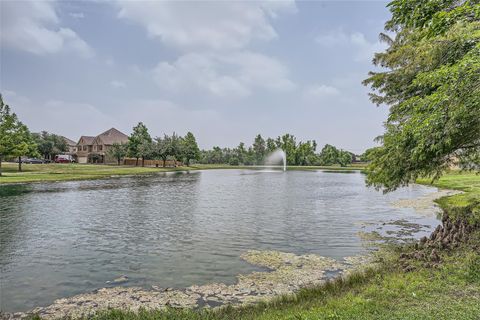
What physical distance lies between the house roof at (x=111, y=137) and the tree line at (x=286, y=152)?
2959 cm

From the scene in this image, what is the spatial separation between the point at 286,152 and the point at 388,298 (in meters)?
125

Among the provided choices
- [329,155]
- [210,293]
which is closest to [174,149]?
[329,155]

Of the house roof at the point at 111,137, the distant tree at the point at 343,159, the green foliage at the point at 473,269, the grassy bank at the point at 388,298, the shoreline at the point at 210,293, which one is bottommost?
the shoreline at the point at 210,293

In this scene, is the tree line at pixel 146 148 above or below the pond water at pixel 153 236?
above

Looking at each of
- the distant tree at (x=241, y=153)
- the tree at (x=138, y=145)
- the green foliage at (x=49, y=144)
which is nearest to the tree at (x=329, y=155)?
the distant tree at (x=241, y=153)

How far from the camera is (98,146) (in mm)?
107500

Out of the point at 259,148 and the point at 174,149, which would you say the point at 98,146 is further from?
the point at 259,148

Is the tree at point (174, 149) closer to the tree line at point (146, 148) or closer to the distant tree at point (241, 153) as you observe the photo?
the tree line at point (146, 148)

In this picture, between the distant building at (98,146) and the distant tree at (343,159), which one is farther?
the distant tree at (343,159)

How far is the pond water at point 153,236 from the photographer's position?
35.8 feet

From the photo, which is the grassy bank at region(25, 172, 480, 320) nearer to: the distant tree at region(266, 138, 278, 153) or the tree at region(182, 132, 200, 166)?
the tree at region(182, 132, 200, 166)

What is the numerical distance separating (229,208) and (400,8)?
786 inches

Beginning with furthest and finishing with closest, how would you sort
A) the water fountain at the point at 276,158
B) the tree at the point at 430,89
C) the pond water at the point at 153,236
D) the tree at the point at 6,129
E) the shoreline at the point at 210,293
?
the water fountain at the point at 276,158 < the tree at the point at 6,129 < the pond water at the point at 153,236 < the shoreline at the point at 210,293 < the tree at the point at 430,89

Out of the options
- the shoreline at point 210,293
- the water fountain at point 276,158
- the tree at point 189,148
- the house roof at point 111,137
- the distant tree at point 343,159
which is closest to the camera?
the shoreline at point 210,293
